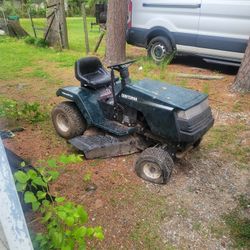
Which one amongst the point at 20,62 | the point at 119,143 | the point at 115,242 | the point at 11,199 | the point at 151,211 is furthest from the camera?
the point at 20,62

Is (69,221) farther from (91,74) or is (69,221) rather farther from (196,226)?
(91,74)

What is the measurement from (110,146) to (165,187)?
0.88m

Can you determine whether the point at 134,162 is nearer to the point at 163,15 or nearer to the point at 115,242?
the point at 115,242

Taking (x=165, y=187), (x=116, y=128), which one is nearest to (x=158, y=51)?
(x=116, y=128)

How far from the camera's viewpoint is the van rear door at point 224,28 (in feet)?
22.8

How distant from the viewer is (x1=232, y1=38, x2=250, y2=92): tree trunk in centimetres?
630

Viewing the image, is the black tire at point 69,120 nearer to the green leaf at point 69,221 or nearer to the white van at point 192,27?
the green leaf at point 69,221

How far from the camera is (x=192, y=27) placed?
25.5ft

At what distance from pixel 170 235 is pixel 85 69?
97.6 inches

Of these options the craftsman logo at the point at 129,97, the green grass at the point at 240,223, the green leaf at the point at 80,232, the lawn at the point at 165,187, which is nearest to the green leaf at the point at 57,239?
the green leaf at the point at 80,232

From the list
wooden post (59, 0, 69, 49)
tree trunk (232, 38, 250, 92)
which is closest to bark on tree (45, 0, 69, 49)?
wooden post (59, 0, 69, 49)

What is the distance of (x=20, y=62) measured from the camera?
29.6 feet

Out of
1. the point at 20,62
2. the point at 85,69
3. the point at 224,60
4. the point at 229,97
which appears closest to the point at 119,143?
the point at 85,69

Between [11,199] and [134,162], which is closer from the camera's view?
[11,199]
